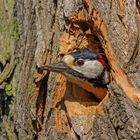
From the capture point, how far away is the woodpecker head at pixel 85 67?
390 cm

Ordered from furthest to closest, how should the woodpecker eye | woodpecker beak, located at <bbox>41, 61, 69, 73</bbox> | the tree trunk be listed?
the woodpecker eye, woodpecker beak, located at <bbox>41, 61, 69, 73</bbox>, the tree trunk

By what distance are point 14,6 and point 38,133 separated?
2.83 feet

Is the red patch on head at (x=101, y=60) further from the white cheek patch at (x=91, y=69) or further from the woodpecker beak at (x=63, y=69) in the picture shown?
the woodpecker beak at (x=63, y=69)

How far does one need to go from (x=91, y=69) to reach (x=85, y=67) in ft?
0.14

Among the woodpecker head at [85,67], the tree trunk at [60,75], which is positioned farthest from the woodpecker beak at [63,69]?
the tree trunk at [60,75]

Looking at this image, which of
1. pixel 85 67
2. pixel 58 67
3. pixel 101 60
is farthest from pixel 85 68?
pixel 58 67

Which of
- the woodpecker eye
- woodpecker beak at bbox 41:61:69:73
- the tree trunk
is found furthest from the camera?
the woodpecker eye

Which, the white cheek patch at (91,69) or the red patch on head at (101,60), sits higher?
the red patch on head at (101,60)

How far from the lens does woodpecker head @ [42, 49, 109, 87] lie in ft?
12.8

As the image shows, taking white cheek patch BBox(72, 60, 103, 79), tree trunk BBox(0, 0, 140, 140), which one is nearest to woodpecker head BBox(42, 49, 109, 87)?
white cheek patch BBox(72, 60, 103, 79)

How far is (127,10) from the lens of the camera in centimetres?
377

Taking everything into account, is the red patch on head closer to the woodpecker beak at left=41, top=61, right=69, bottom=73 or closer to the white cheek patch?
the white cheek patch

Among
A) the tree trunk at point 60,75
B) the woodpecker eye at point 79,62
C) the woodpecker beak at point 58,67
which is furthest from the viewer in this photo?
the woodpecker eye at point 79,62

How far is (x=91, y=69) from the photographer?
3.99 metres
